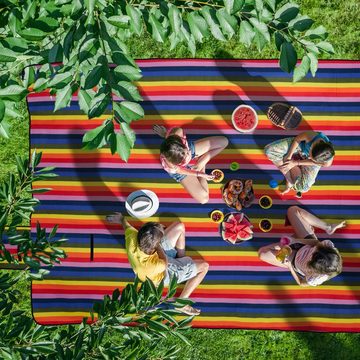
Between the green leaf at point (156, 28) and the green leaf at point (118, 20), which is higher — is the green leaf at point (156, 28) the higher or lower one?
the lower one

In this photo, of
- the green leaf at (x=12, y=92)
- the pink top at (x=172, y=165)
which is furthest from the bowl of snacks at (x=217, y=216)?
the green leaf at (x=12, y=92)

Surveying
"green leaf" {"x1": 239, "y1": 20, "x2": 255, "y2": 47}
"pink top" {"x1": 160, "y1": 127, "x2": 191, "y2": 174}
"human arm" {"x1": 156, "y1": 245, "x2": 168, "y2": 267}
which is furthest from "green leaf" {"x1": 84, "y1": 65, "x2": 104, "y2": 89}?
"human arm" {"x1": 156, "y1": 245, "x2": 168, "y2": 267}

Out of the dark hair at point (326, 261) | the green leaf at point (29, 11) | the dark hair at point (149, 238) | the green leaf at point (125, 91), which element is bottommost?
the dark hair at point (149, 238)

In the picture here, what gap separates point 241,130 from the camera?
5.47 metres

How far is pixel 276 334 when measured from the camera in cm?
557

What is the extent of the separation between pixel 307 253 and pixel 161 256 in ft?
Answer: 5.09

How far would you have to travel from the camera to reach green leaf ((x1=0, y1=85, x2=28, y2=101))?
259cm

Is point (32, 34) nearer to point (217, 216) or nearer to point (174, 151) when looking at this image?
point (174, 151)

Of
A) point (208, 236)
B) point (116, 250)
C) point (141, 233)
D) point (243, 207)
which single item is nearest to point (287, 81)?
point (243, 207)

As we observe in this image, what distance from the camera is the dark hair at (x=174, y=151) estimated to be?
4867 millimetres

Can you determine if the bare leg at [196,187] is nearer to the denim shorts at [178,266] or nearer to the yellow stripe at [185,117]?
the denim shorts at [178,266]

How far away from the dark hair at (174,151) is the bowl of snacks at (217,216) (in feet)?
2.90

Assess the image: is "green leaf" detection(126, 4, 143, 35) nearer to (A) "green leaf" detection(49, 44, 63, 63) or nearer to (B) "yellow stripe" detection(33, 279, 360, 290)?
(A) "green leaf" detection(49, 44, 63, 63)

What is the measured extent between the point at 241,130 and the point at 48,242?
277 cm
